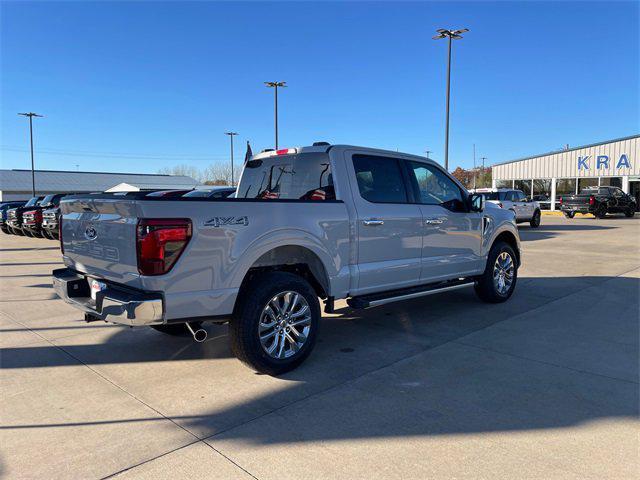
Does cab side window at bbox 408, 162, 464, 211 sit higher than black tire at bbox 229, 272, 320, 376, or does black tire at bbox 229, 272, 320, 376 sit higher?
cab side window at bbox 408, 162, 464, 211

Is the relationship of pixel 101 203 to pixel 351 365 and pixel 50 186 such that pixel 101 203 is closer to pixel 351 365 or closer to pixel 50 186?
pixel 351 365

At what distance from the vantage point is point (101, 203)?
13.3 feet

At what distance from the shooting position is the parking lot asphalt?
2.97 metres

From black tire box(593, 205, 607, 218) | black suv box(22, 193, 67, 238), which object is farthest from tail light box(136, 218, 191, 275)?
black tire box(593, 205, 607, 218)

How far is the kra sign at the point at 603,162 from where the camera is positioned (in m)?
34.1

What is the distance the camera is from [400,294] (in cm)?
541

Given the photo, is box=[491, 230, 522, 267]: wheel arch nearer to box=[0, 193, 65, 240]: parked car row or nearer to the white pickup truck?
box=[0, 193, 65, 240]: parked car row

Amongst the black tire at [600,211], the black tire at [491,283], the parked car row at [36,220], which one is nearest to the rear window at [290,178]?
the black tire at [491,283]

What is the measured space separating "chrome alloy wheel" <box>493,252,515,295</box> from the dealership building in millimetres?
32480

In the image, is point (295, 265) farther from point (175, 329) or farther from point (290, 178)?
point (175, 329)

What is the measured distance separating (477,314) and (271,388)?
11.4 ft

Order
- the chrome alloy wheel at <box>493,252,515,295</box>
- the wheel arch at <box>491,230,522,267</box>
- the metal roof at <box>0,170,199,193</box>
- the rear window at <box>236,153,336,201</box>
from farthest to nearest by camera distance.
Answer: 1. the metal roof at <box>0,170,199,193</box>
2. the wheel arch at <box>491,230,522,267</box>
3. the chrome alloy wheel at <box>493,252,515,295</box>
4. the rear window at <box>236,153,336,201</box>

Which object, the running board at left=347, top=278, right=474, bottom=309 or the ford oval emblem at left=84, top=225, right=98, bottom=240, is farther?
the running board at left=347, top=278, right=474, bottom=309

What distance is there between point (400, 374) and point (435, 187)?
106 inches
